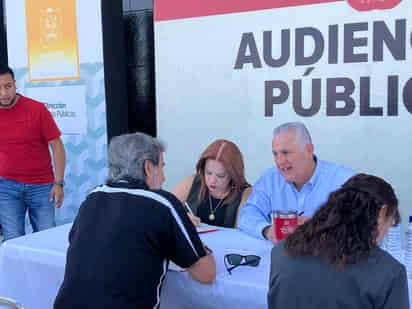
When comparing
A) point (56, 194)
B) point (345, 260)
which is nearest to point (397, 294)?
point (345, 260)

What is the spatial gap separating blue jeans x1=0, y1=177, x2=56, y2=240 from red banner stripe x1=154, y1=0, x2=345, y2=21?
151 centimetres

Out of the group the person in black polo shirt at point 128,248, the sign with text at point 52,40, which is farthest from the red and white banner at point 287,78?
the person in black polo shirt at point 128,248

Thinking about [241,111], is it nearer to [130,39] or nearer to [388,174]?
[388,174]

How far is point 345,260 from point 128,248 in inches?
25.1

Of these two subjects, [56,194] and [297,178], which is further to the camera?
[56,194]

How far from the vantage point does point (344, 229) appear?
1141mm

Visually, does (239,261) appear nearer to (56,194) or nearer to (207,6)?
(56,194)

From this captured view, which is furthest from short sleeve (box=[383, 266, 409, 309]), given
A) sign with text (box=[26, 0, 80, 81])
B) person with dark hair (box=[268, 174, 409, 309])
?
sign with text (box=[26, 0, 80, 81])

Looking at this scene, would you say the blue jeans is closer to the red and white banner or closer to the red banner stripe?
the red and white banner

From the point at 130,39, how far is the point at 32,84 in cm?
96

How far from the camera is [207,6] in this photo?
3539 mm

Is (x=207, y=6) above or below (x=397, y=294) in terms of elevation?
above

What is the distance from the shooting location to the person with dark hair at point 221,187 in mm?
2457

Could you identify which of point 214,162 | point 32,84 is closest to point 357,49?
point 214,162
